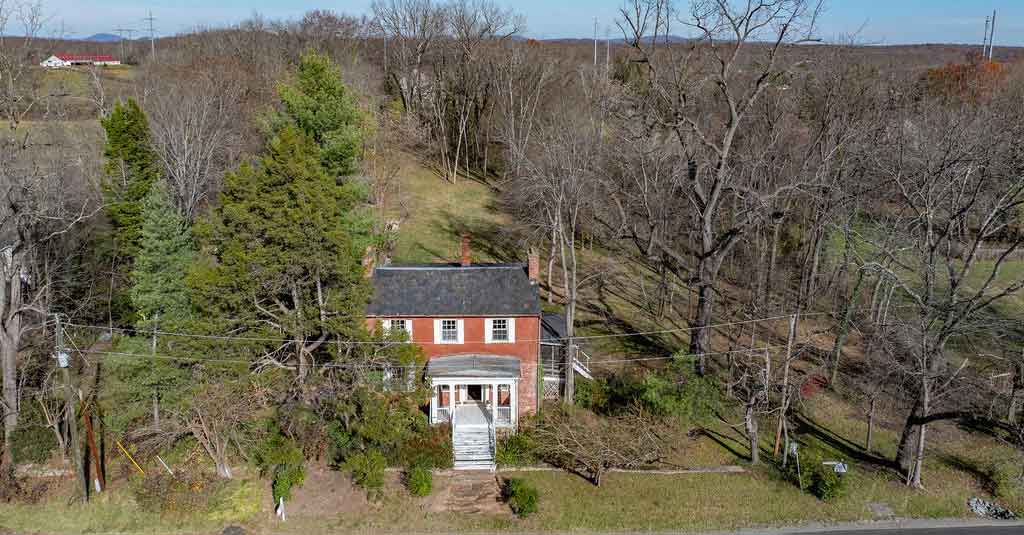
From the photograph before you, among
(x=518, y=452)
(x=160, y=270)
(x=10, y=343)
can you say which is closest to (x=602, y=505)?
(x=518, y=452)

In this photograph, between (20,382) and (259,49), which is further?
(259,49)

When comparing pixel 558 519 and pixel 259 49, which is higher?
pixel 259 49

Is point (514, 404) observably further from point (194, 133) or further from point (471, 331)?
point (194, 133)

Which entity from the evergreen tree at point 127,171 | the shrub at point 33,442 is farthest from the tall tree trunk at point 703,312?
the evergreen tree at point 127,171

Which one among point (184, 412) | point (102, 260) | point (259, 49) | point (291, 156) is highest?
point (259, 49)

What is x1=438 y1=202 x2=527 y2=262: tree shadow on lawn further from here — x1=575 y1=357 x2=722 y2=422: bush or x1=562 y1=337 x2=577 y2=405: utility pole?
x1=575 y1=357 x2=722 y2=422: bush

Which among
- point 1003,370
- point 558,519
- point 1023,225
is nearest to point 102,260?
point 558,519

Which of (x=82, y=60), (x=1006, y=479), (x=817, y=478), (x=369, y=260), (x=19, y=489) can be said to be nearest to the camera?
(x=19, y=489)

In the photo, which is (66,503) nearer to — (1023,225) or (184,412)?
(184,412)
